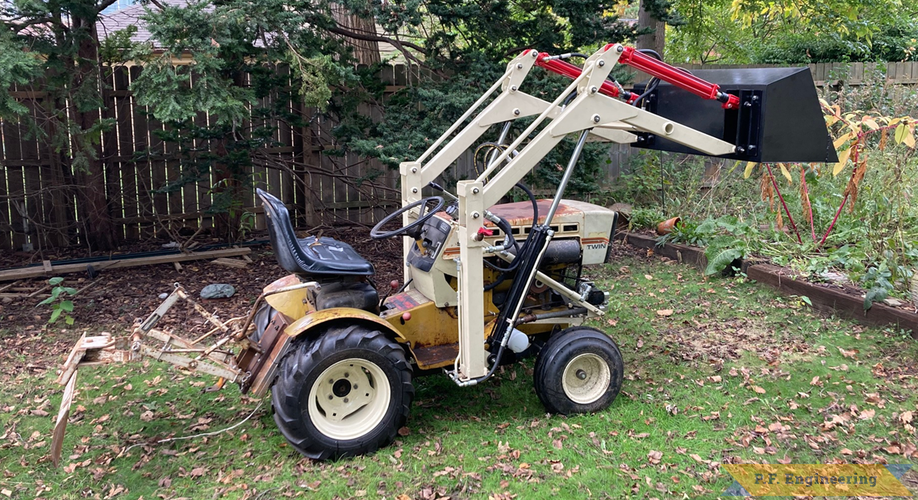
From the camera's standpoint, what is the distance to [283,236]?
3.78 metres

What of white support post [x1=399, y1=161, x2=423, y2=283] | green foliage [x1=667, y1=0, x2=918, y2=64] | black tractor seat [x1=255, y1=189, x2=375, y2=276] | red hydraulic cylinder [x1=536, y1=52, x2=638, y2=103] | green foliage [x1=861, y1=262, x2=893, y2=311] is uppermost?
green foliage [x1=667, y1=0, x2=918, y2=64]

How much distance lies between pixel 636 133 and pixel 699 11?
319 inches

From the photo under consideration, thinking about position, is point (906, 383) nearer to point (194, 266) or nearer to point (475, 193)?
point (475, 193)

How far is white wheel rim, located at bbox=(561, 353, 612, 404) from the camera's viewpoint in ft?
14.0

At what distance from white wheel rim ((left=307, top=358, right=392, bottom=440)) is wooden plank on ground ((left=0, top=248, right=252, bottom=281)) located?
13.0 ft

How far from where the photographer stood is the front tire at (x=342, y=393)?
3682mm

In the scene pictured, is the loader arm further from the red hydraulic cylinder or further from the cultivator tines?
the cultivator tines

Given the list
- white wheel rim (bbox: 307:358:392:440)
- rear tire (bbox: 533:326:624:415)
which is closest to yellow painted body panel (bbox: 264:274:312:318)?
white wheel rim (bbox: 307:358:392:440)

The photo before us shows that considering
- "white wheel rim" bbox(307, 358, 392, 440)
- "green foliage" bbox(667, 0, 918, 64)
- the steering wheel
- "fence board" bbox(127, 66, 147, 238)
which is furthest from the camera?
"green foliage" bbox(667, 0, 918, 64)

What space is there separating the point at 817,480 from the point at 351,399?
2.41 meters

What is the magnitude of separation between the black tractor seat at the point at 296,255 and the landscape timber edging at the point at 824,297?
382 cm

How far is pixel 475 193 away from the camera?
143 inches

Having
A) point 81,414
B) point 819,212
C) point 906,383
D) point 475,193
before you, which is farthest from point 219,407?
point 819,212

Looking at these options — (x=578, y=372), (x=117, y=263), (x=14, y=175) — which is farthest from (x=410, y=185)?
(x=14, y=175)
